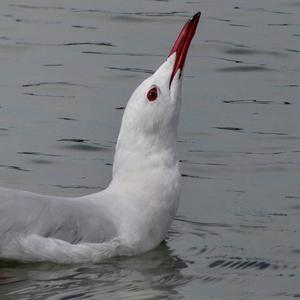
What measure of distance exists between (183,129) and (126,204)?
2.85 metres

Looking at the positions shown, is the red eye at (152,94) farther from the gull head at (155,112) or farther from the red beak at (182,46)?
the red beak at (182,46)


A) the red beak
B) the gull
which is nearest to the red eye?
→ the gull

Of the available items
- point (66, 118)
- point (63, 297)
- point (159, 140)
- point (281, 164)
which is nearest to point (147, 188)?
point (159, 140)

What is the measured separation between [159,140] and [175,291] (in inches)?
42.1

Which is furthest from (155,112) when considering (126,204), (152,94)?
(126,204)

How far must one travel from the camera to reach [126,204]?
30.6 feet

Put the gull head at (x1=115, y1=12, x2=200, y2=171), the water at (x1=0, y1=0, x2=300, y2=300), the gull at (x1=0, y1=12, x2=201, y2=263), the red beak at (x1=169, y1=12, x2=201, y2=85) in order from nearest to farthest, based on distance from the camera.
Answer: the gull at (x1=0, y1=12, x2=201, y2=263)
the water at (x1=0, y1=0, x2=300, y2=300)
the gull head at (x1=115, y1=12, x2=200, y2=171)
the red beak at (x1=169, y1=12, x2=201, y2=85)

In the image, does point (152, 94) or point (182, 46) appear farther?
point (182, 46)

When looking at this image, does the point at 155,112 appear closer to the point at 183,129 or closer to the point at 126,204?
the point at 126,204

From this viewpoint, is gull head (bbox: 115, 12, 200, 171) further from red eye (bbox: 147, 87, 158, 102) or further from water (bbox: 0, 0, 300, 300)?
water (bbox: 0, 0, 300, 300)

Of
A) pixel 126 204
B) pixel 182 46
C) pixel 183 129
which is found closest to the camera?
pixel 126 204

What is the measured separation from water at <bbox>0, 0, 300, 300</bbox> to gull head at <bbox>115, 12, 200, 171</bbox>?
2.24 feet

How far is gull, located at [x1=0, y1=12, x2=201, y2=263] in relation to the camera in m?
8.91

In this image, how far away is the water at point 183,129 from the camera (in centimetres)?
902
